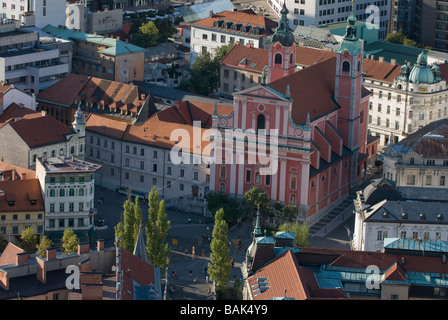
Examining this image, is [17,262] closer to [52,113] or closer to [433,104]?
[52,113]

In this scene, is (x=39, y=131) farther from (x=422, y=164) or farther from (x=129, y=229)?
(x=422, y=164)

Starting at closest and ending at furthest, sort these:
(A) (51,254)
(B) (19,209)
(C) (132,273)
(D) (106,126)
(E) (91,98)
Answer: (C) (132,273), (A) (51,254), (B) (19,209), (D) (106,126), (E) (91,98)

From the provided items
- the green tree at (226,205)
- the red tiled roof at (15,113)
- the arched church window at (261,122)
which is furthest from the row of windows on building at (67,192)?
the arched church window at (261,122)

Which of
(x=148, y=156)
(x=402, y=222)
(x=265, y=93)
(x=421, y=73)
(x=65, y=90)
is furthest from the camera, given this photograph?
(x=65, y=90)

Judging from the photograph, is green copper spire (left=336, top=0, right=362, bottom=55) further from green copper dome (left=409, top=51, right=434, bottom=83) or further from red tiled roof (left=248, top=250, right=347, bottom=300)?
red tiled roof (left=248, top=250, right=347, bottom=300)

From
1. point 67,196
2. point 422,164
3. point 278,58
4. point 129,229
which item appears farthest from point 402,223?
point 278,58

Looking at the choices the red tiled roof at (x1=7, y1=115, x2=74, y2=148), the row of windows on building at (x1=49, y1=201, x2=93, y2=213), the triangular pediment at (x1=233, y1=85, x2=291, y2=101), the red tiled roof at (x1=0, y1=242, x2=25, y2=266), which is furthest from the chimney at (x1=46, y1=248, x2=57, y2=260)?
the triangular pediment at (x1=233, y1=85, x2=291, y2=101)
